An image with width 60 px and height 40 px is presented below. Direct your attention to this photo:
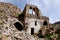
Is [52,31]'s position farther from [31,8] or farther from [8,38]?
[8,38]

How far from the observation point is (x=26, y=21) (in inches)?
1941

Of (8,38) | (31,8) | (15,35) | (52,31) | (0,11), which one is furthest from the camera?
(31,8)

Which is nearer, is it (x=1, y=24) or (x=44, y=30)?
(x=1, y=24)

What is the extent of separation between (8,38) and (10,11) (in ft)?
79.8

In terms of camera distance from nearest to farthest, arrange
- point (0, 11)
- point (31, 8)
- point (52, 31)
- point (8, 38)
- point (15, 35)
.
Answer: point (8, 38)
point (15, 35)
point (52, 31)
point (0, 11)
point (31, 8)

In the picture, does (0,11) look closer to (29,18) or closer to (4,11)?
(4,11)

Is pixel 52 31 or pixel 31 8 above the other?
pixel 31 8

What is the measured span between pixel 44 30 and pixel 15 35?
14.7 meters

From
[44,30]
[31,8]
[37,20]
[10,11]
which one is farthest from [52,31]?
[10,11]

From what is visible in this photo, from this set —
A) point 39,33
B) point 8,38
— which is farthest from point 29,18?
point 8,38

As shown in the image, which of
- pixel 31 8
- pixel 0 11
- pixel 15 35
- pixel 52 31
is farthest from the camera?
pixel 31 8

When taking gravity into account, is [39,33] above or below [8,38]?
below

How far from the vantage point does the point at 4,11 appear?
5066 cm

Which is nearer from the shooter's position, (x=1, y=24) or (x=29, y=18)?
(x=1, y=24)
